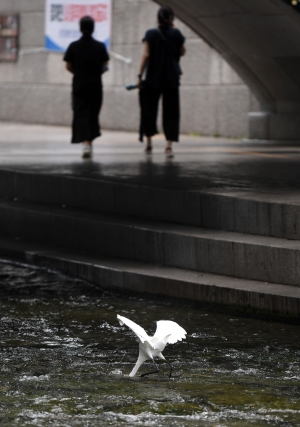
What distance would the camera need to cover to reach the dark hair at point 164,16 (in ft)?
40.6

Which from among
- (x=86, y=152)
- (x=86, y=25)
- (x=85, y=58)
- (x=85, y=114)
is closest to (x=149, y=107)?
(x=85, y=114)

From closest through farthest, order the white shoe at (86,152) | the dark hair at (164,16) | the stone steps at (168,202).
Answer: the stone steps at (168,202), the white shoe at (86,152), the dark hair at (164,16)

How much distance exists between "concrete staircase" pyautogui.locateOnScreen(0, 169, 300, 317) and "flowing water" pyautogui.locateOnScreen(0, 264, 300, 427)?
0.20 metres

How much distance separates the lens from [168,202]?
8.40 m

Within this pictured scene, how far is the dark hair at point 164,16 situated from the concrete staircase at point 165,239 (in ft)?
11.2

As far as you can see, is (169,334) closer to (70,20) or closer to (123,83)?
(123,83)

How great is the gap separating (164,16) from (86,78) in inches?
49.1

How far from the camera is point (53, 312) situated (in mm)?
6613

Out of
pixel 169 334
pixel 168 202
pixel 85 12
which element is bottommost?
pixel 169 334

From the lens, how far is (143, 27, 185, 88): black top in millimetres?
12500

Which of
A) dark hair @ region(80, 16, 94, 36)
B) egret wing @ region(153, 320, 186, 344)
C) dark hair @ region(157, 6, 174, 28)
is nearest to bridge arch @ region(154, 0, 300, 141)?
dark hair @ region(157, 6, 174, 28)

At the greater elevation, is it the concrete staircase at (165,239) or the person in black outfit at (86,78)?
the person in black outfit at (86,78)

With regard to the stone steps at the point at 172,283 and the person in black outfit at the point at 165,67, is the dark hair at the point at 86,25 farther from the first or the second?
the stone steps at the point at 172,283

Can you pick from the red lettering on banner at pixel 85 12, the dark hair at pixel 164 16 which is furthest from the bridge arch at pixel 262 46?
the red lettering on banner at pixel 85 12
